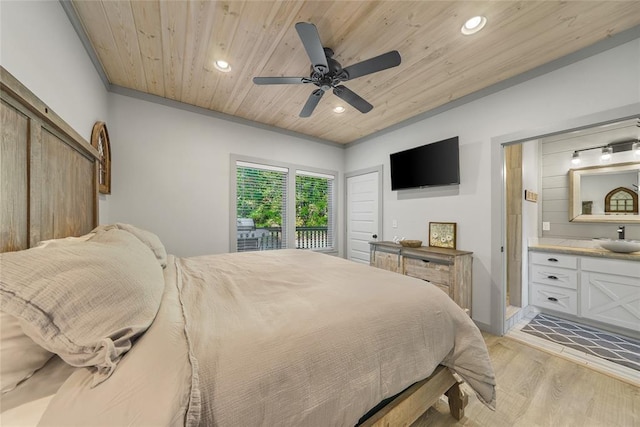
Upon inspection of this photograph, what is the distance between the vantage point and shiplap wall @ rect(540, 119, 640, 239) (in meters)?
2.92

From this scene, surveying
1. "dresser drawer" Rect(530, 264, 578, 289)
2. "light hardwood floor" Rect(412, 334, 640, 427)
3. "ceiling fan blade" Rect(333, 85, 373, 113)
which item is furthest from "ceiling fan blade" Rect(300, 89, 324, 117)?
"dresser drawer" Rect(530, 264, 578, 289)

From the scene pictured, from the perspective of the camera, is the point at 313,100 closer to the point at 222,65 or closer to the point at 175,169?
the point at 222,65

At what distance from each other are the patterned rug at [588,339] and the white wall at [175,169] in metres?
4.14

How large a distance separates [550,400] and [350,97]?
2.90 m

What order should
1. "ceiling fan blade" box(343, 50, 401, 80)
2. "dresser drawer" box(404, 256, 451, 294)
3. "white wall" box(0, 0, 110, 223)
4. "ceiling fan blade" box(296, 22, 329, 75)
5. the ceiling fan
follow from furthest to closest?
"dresser drawer" box(404, 256, 451, 294) < "ceiling fan blade" box(343, 50, 401, 80) < the ceiling fan < "ceiling fan blade" box(296, 22, 329, 75) < "white wall" box(0, 0, 110, 223)

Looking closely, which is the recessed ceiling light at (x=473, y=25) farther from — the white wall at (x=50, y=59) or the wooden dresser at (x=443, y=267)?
the white wall at (x=50, y=59)

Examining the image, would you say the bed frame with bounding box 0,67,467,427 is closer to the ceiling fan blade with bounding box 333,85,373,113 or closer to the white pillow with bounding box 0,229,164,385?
the white pillow with bounding box 0,229,164,385

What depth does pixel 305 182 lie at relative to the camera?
429 cm

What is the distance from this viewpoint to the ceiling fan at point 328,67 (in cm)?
159

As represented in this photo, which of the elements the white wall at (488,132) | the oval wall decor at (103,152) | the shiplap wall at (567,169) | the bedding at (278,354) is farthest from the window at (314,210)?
the shiplap wall at (567,169)

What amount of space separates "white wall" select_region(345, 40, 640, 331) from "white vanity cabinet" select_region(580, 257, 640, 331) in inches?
46.5

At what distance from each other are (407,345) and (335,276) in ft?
2.09

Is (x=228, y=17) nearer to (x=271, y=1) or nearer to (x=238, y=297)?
(x=271, y=1)

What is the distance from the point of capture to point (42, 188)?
1218mm
